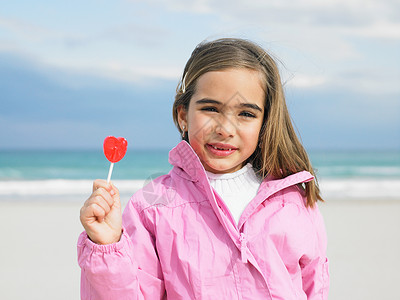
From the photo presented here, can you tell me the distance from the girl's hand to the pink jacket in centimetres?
6

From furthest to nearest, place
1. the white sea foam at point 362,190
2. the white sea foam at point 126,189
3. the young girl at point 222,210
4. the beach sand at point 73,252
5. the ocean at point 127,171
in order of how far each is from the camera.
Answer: the ocean at point 127,171 → the white sea foam at point 126,189 → the white sea foam at point 362,190 → the beach sand at point 73,252 → the young girl at point 222,210

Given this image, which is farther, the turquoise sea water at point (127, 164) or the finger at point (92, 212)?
the turquoise sea water at point (127, 164)

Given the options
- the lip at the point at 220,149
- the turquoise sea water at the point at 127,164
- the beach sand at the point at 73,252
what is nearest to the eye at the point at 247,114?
the lip at the point at 220,149

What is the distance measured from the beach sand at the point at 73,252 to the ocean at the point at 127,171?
4133mm

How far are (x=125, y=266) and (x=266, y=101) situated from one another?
89 centimetres

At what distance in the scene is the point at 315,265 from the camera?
223 centimetres

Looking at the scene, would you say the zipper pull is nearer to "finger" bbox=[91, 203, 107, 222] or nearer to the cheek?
the cheek

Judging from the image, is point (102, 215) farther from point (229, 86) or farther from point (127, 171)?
point (127, 171)

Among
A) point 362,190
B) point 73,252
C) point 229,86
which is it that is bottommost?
point 73,252

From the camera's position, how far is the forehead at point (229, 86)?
6.82 ft

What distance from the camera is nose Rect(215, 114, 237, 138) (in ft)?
6.81

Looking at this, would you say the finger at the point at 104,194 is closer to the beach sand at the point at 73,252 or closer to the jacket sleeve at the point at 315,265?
the jacket sleeve at the point at 315,265

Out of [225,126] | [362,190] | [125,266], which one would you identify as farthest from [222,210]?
[362,190]

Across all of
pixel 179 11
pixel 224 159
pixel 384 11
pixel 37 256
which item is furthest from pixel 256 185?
pixel 384 11
